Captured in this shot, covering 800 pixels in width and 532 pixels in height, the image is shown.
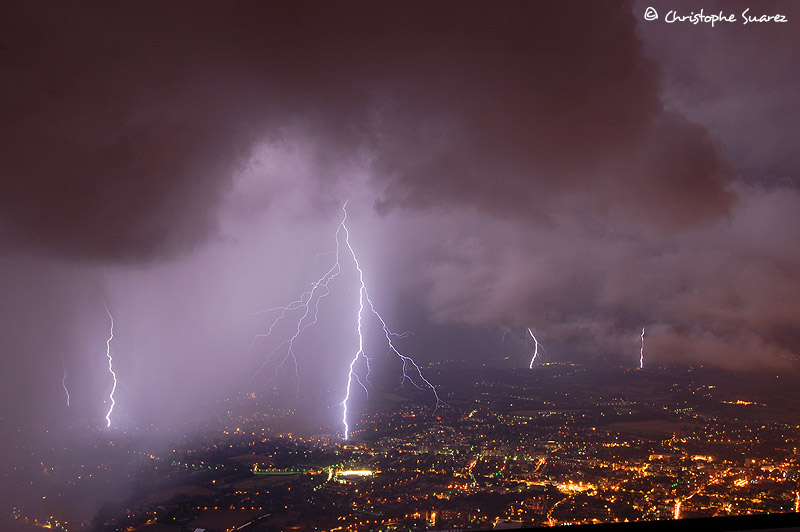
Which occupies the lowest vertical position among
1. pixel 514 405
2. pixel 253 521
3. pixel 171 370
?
pixel 253 521

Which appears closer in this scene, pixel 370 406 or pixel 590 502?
pixel 590 502

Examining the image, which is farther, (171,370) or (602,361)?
(602,361)

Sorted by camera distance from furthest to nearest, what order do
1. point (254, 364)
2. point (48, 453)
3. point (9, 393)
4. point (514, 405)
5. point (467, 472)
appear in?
point (254, 364), point (514, 405), point (9, 393), point (48, 453), point (467, 472)

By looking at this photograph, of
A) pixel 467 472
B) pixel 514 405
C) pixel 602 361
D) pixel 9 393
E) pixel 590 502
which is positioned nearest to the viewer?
pixel 590 502

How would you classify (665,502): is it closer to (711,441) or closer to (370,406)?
(711,441)

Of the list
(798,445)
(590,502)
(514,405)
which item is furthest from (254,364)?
(798,445)

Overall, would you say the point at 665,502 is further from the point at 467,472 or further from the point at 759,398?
the point at 759,398

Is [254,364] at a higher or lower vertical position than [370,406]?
higher

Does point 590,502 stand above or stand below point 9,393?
below

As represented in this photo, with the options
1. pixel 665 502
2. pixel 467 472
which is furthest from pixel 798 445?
pixel 467 472
